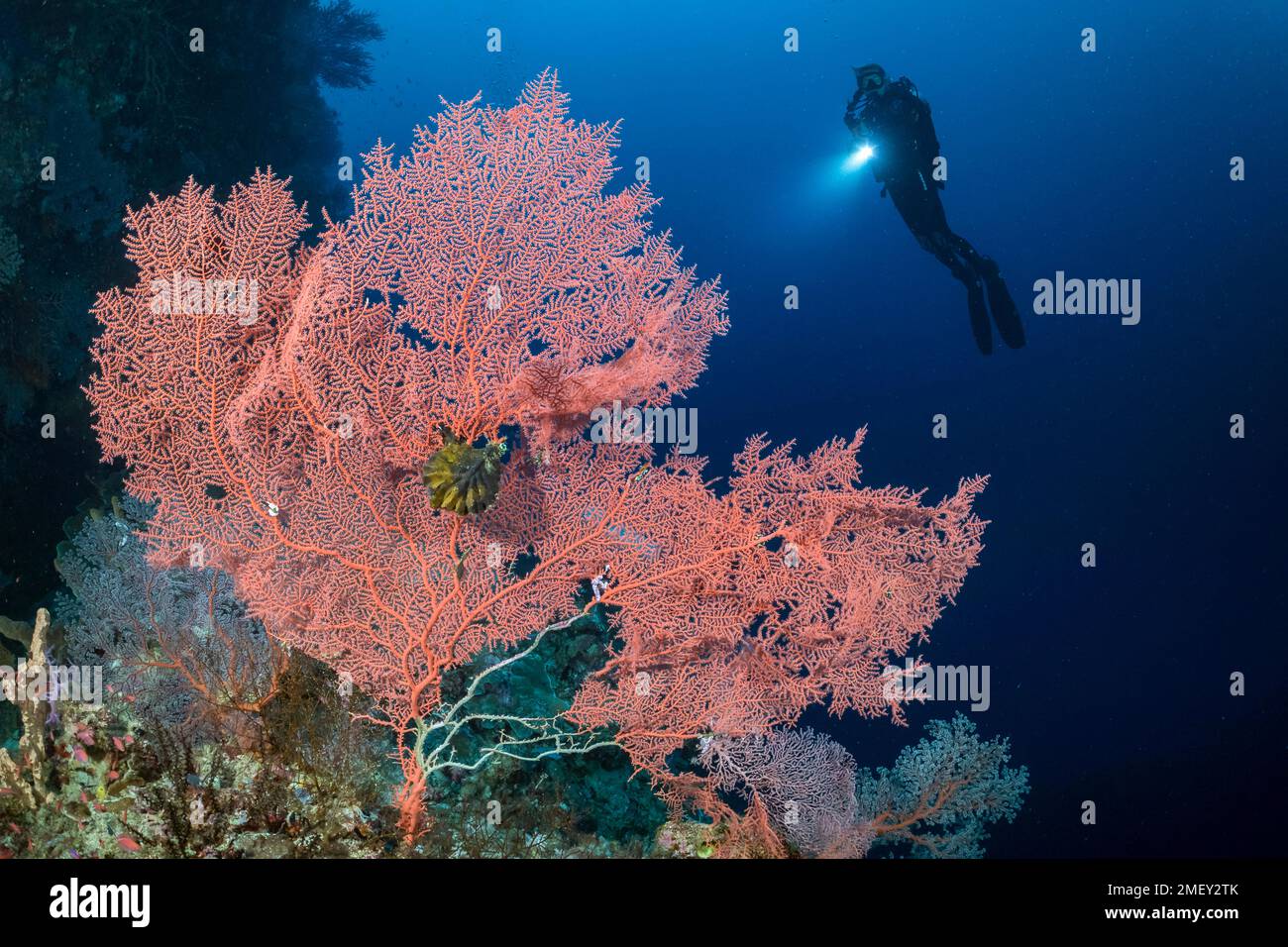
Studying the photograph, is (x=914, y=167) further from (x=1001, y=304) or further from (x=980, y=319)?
(x=980, y=319)

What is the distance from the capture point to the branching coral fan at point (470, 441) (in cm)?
349

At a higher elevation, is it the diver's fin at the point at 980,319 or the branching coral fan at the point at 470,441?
the diver's fin at the point at 980,319

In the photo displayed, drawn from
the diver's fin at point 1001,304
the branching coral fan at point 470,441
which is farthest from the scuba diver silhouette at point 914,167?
the branching coral fan at point 470,441

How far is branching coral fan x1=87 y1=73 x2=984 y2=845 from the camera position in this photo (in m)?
3.49

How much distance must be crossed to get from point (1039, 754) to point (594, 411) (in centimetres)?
3411

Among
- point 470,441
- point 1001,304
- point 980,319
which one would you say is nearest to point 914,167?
point 1001,304

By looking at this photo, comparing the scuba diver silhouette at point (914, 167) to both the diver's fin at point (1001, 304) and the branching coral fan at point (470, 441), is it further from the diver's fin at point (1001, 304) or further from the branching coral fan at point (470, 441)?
the branching coral fan at point (470, 441)

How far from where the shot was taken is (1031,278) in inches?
1865

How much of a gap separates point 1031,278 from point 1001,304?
4317 centimetres

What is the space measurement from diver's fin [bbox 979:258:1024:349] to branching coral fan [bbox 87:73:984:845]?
8.98m

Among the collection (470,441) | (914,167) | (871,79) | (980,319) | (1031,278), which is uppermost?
(1031,278)

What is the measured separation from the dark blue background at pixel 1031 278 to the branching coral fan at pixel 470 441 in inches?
1082

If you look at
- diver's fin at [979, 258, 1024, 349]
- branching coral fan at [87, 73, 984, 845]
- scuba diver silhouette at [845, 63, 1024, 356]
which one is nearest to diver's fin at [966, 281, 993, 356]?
scuba diver silhouette at [845, 63, 1024, 356]
